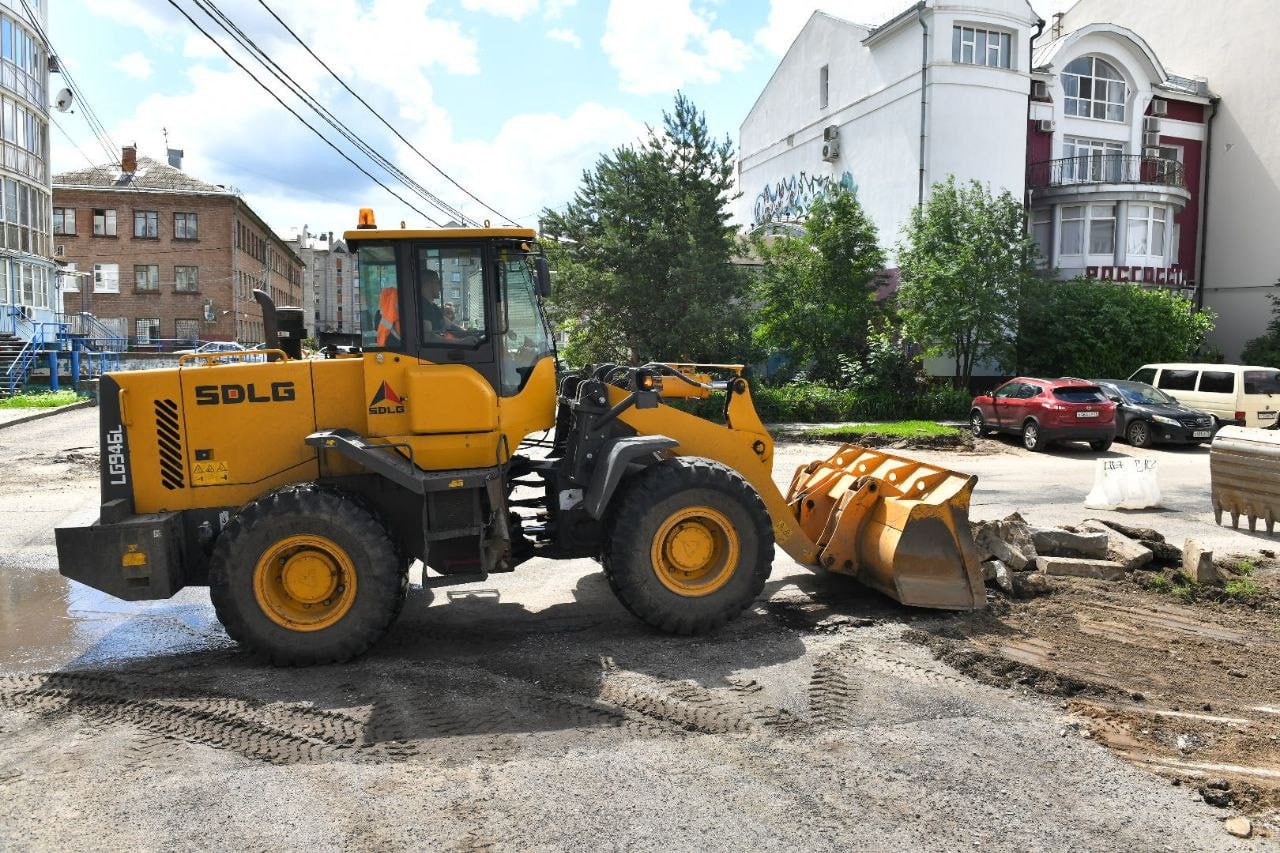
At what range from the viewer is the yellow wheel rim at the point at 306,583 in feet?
20.0

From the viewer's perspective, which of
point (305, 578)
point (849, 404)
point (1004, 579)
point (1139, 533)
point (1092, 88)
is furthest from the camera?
point (1092, 88)

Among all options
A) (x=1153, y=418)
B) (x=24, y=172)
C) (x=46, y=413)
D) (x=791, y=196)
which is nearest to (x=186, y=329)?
(x=24, y=172)

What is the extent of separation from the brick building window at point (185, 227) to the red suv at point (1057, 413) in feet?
158

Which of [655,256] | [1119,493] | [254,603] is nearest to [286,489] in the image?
[254,603]

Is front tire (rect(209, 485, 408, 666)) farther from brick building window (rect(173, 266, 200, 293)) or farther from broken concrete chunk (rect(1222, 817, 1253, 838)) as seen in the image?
brick building window (rect(173, 266, 200, 293))

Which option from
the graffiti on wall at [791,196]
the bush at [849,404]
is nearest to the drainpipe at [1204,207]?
the graffiti on wall at [791,196]

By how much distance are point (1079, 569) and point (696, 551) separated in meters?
3.72

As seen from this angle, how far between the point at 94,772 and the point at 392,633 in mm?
2414

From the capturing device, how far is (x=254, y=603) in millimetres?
6070

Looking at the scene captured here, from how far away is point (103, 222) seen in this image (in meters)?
53.0

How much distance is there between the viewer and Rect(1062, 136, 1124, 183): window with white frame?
3441 centimetres

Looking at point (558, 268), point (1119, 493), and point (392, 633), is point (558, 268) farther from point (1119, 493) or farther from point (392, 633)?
point (392, 633)

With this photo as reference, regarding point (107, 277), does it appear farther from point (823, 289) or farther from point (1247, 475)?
point (1247, 475)

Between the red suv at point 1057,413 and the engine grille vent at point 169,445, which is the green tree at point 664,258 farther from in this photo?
the engine grille vent at point 169,445
